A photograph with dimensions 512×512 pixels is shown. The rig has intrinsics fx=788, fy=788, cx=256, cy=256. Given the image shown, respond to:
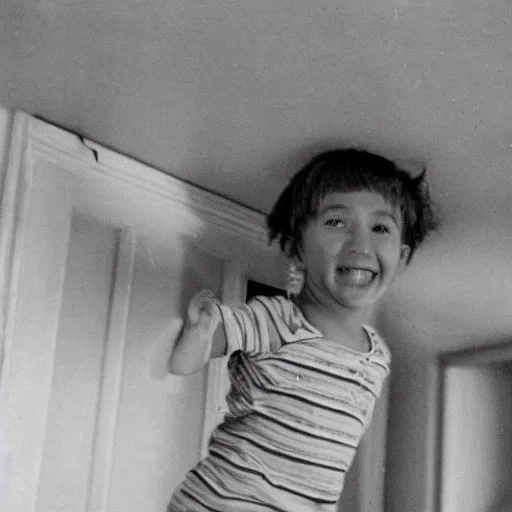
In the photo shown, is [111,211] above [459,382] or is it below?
above

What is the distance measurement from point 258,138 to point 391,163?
120 millimetres

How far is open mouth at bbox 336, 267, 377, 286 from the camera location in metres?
0.67

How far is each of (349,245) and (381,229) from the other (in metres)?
0.03

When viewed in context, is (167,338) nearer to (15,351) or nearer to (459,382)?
(15,351)

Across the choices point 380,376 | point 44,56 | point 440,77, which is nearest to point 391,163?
point 440,77

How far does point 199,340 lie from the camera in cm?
65

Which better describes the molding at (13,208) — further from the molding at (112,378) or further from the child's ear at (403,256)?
the child's ear at (403,256)

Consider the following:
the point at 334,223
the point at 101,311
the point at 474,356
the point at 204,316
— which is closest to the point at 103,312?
the point at 101,311

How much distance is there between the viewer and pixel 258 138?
70cm

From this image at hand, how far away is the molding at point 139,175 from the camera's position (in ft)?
2.35

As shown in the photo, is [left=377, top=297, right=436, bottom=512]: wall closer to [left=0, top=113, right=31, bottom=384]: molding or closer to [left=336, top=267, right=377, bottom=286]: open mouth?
[left=336, top=267, right=377, bottom=286]: open mouth

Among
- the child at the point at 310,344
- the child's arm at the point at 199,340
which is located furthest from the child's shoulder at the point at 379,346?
the child's arm at the point at 199,340

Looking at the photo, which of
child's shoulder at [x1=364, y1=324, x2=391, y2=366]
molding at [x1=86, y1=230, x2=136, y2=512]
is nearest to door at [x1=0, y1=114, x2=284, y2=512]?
molding at [x1=86, y1=230, x2=136, y2=512]

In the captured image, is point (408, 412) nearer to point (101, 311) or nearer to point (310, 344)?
point (310, 344)
